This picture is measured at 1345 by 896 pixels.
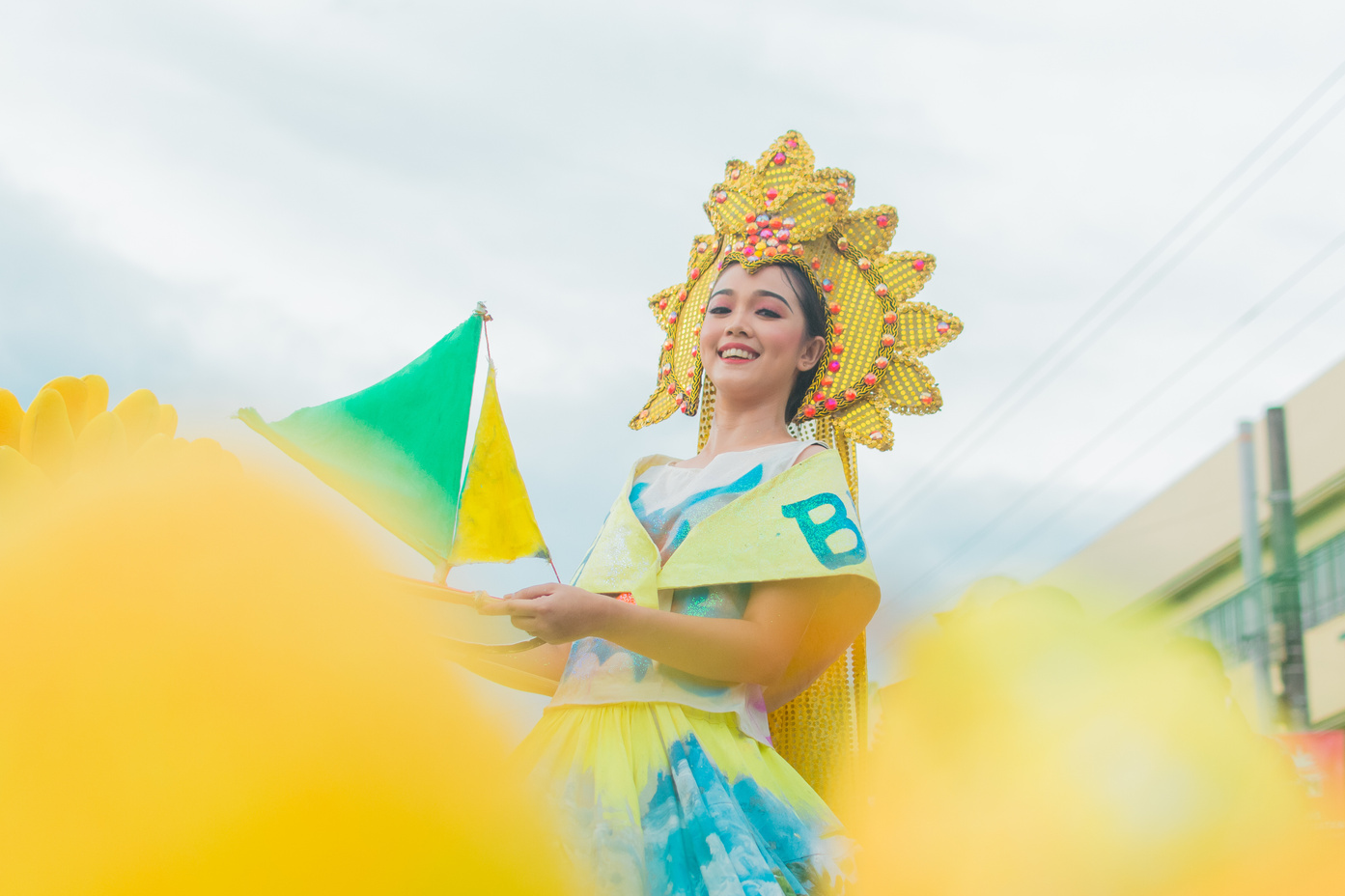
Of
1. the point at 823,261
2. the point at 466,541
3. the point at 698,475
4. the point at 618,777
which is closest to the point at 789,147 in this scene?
the point at 823,261

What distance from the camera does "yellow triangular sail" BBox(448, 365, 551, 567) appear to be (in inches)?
72.9

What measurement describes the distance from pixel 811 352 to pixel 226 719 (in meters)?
1.57

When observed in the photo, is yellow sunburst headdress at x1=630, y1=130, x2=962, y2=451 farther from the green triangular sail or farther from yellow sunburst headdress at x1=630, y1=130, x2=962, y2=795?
the green triangular sail

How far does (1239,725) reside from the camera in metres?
2.23

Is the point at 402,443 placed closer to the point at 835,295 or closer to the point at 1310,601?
the point at 835,295

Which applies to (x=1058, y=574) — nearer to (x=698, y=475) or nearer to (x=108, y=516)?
(x=698, y=475)

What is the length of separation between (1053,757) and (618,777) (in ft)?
2.69

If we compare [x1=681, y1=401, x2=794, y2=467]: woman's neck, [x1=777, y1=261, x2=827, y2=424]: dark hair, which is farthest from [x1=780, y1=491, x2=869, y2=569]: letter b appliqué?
[x1=777, y1=261, x2=827, y2=424]: dark hair

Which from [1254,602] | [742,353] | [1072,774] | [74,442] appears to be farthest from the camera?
[1254,602]

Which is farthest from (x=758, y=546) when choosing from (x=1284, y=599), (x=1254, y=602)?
(x=1254, y=602)

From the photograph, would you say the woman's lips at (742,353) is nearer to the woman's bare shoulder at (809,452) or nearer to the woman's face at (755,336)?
the woman's face at (755,336)

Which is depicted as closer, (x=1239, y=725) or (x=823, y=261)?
(x=1239, y=725)

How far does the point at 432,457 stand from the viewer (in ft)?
6.07

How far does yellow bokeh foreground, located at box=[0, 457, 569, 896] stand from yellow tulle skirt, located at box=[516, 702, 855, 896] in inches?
16.3
